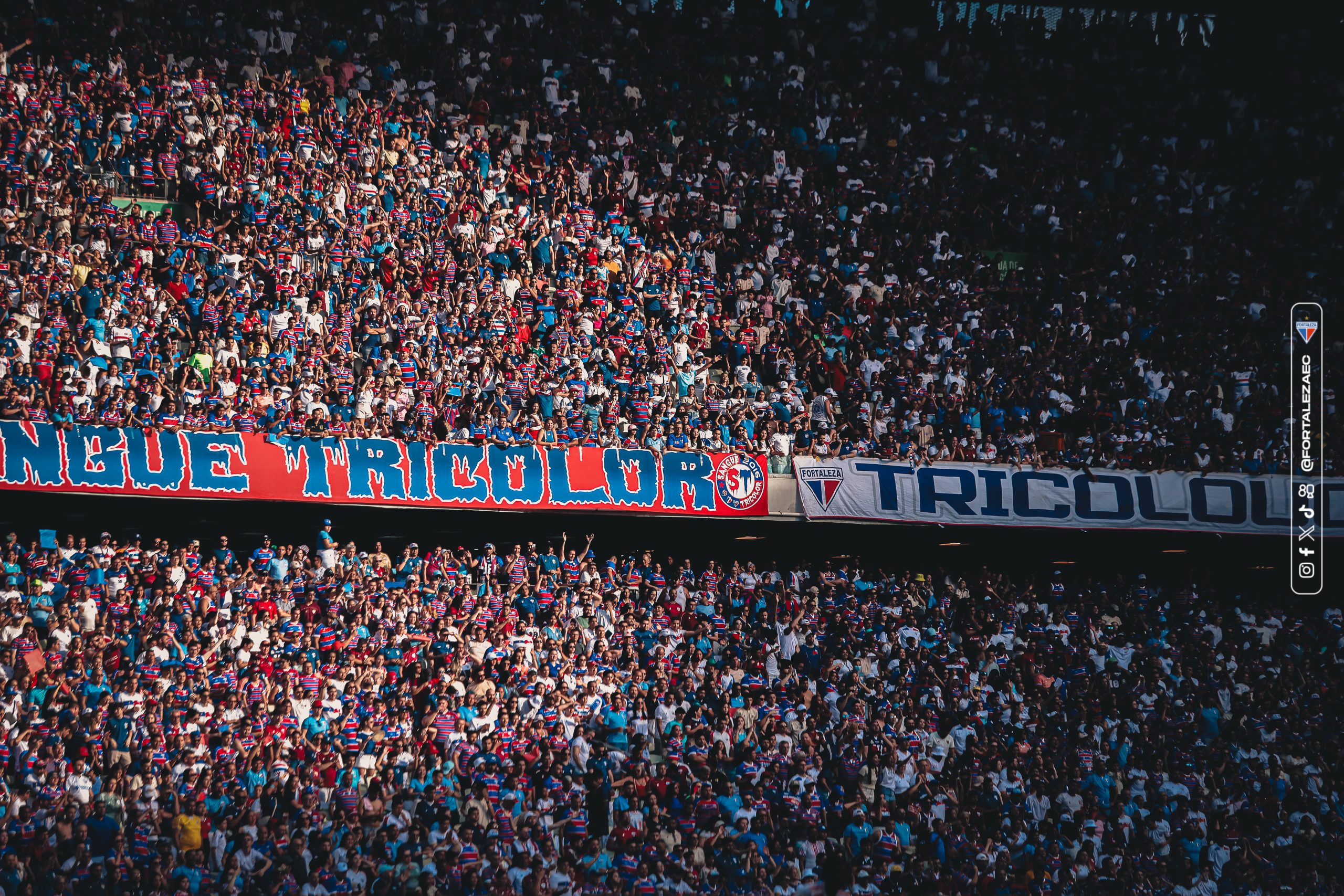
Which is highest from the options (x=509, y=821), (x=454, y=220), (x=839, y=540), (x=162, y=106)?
(x=162, y=106)

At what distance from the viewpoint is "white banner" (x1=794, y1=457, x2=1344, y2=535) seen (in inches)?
939

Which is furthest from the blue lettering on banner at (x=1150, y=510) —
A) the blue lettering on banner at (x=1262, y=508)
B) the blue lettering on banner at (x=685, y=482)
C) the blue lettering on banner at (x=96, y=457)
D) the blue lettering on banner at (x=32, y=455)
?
the blue lettering on banner at (x=32, y=455)

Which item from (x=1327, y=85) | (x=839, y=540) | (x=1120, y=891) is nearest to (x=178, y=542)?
(x=839, y=540)

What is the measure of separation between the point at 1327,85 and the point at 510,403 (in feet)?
64.1

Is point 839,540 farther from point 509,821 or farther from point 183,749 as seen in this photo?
point 183,749

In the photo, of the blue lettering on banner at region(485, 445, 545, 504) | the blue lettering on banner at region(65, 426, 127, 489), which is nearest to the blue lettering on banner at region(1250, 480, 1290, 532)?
the blue lettering on banner at region(485, 445, 545, 504)

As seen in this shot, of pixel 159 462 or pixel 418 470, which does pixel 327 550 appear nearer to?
pixel 418 470

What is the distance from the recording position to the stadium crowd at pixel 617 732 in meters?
17.6

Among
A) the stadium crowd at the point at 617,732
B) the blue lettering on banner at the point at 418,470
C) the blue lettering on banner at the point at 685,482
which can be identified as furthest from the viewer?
the blue lettering on banner at the point at 685,482

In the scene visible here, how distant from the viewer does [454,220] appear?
25.7 m

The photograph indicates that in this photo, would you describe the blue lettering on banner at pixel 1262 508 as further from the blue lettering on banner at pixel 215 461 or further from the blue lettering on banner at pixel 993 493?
the blue lettering on banner at pixel 215 461

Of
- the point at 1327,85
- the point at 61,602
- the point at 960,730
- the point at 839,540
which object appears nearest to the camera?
the point at 61,602

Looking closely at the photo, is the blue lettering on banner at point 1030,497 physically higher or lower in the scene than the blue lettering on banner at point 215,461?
lower

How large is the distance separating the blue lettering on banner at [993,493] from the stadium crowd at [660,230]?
380 millimetres
